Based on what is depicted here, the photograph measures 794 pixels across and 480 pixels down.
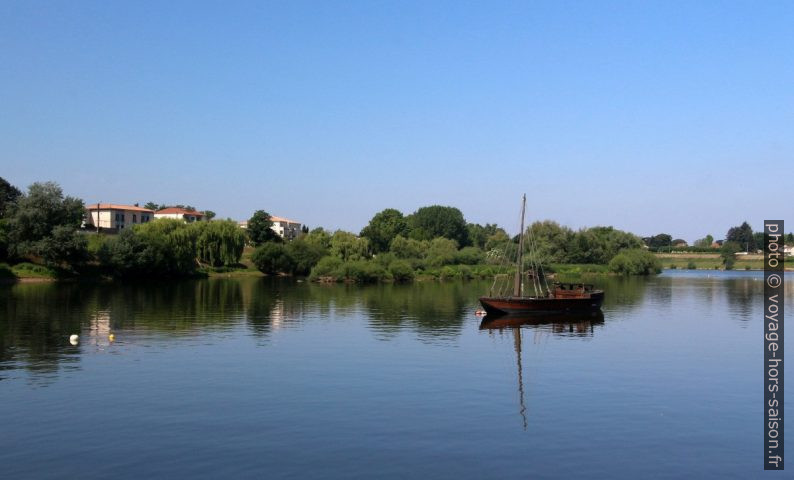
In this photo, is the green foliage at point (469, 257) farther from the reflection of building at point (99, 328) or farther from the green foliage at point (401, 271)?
the reflection of building at point (99, 328)

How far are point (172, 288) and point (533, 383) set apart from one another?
75.5 meters

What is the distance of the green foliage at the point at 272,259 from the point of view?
469 feet

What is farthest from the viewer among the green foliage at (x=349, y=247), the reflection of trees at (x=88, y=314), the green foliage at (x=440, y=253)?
the green foliage at (x=440, y=253)

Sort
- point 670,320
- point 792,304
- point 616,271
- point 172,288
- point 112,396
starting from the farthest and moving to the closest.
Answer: point 616,271 < point 172,288 < point 792,304 < point 670,320 < point 112,396

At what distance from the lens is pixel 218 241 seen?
452 ft

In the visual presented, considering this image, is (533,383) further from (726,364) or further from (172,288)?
(172,288)

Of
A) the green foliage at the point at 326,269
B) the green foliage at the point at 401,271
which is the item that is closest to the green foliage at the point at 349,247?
the green foliage at the point at 401,271

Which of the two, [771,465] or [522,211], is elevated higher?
[522,211]

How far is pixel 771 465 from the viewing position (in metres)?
24.1

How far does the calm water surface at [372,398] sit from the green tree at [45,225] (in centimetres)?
4534

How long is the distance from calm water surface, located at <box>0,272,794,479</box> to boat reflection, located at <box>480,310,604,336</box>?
2.20 feet

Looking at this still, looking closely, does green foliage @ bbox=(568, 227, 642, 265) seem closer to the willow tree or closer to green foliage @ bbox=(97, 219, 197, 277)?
the willow tree

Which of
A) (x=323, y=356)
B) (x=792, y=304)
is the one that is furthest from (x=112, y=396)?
(x=792, y=304)

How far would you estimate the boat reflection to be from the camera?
60219mm
